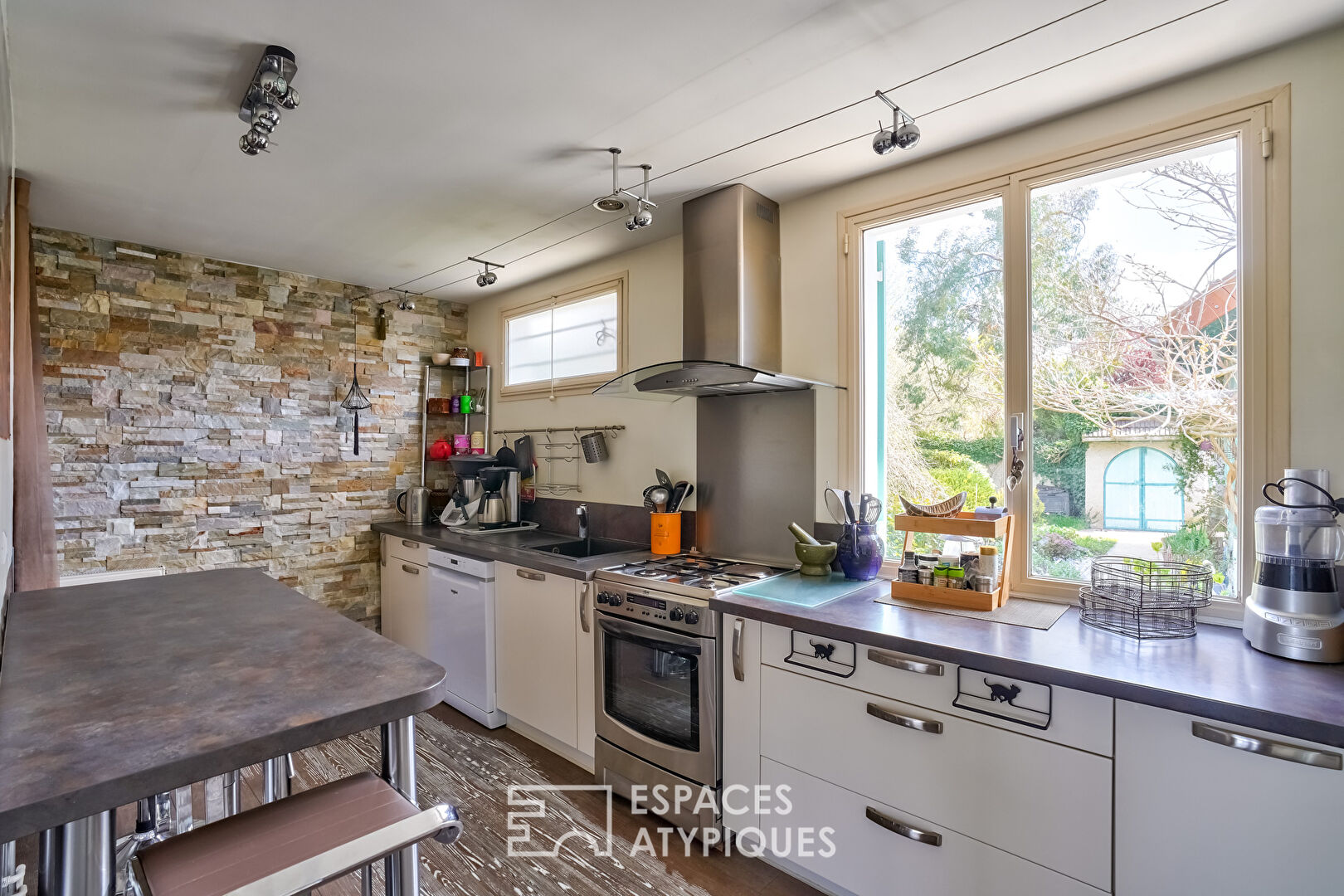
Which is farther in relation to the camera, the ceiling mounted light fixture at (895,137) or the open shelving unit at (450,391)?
the open shelving unit at (450,391)

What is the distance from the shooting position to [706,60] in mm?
1689

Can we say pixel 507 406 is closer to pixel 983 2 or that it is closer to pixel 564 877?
pixel 564 877

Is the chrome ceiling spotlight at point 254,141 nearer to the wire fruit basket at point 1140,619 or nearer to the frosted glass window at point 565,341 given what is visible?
the frosted glass window at point 565,341

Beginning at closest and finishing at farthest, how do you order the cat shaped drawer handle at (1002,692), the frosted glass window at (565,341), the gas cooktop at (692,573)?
the cat shaped drawer handle at (1002,692)
the gas cooktop at (692,573)
the frosted glass window at (565,341)

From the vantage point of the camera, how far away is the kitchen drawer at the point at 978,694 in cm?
140

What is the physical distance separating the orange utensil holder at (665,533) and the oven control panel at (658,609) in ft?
1.66

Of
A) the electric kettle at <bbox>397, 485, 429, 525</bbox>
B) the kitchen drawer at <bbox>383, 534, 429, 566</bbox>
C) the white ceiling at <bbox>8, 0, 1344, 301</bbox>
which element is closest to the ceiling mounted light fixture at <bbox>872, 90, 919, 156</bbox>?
the white ceiling at <bbox>8, 0, 1344, 301</bbox>

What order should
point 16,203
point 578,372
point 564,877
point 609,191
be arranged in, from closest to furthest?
point 564,877
point 16,203
point 609,191
point 578,372

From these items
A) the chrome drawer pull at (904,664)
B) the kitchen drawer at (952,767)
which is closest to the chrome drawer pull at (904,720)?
the kitchen drawer at (952,767)

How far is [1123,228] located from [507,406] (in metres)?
3.34

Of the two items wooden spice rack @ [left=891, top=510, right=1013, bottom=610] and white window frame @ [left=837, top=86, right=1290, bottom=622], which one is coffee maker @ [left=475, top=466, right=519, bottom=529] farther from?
white window frame @ [left=837, top=86, right=1290, bottom=622]

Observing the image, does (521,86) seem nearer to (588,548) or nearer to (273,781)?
(273,781)

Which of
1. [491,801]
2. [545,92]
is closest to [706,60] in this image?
[545,92]

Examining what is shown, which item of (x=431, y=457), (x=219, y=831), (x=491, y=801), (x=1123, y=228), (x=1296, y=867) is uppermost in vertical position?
(x=1123, y=228)
